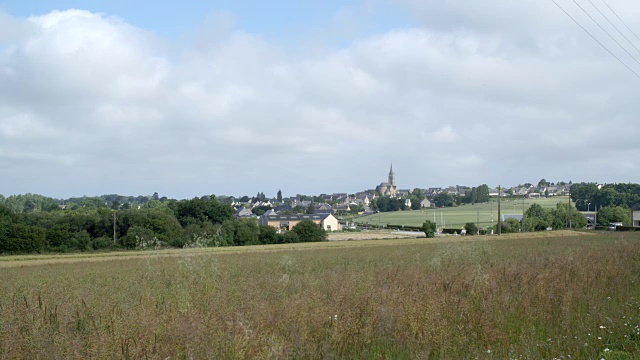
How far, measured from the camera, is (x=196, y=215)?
340 feet

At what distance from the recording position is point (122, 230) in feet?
278

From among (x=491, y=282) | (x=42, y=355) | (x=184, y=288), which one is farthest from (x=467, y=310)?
(x=42, y=355)

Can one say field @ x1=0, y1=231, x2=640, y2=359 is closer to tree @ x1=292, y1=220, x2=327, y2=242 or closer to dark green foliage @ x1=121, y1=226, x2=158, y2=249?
dark green foliage @ x1=121, y1=226, x2=158, y2=249

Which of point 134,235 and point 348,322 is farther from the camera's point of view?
point 134,235

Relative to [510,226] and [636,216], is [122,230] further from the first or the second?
[636,216]

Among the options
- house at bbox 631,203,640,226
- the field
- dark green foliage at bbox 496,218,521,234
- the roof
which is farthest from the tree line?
the field

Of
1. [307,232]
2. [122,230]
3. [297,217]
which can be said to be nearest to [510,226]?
[307,232]

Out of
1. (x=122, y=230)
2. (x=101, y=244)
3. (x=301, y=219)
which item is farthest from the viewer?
(x=301, y=219)

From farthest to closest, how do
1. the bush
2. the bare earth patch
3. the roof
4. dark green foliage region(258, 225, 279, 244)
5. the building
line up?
the roof
the building
the bare earth patch
dark green foliage region(258, 225, 279, 244)
the bush

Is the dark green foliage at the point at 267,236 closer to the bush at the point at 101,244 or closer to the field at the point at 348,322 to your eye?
the bush at the point at 101,244

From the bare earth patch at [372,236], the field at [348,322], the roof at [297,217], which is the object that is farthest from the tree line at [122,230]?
the field at [348,322]

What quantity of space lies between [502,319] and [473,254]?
34.9ft

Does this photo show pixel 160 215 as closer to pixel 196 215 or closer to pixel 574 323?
pixel 196 215

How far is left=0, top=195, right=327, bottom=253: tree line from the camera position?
7012 cm
